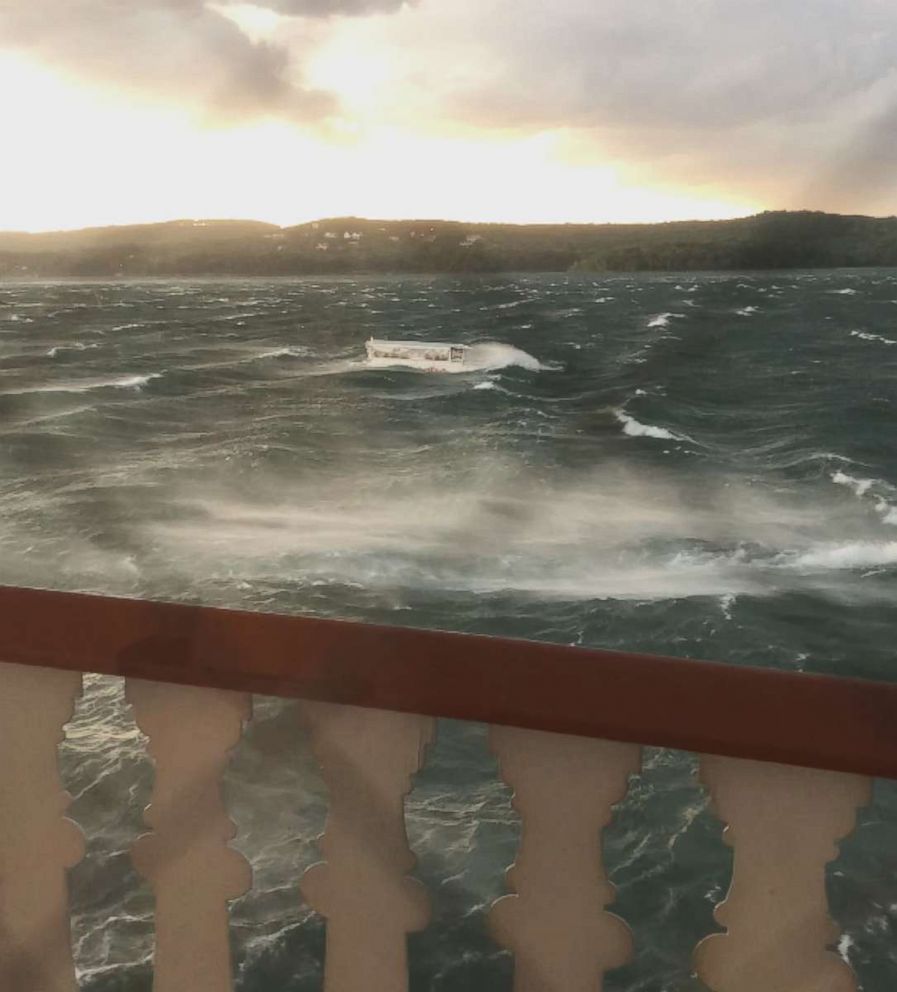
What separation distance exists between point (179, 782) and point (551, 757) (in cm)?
18

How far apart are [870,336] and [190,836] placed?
13.4 feet

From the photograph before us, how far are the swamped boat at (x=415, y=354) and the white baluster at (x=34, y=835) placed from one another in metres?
3.75

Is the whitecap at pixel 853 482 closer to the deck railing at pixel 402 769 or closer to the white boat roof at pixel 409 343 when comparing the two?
the white boat roof at pixel 409 343

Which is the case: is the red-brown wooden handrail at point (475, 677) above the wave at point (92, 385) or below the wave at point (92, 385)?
above

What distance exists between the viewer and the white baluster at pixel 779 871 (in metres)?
0.40

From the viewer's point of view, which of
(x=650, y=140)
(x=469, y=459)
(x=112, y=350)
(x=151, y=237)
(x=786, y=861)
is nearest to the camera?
(x=786, y=861)

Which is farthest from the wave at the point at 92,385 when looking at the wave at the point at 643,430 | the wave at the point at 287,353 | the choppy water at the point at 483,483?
the wave at the point at 643,430

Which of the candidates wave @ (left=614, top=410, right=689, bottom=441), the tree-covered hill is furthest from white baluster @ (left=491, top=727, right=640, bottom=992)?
wave @ (left=614, top=410, right=689, bottom=441)

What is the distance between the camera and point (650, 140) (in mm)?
3182

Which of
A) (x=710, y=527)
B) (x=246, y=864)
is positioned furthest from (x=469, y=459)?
(x=246, y=864)

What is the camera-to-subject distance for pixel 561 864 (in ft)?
1.47

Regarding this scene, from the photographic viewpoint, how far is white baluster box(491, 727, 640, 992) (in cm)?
44

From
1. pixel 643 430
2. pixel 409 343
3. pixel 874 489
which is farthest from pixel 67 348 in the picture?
pixel 874 489

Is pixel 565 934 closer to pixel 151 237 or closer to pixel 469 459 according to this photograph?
pixel 151 237
